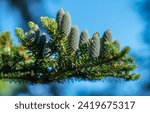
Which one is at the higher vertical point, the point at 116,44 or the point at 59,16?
the point at 59,16

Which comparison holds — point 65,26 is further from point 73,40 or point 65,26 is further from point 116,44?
point 116,44

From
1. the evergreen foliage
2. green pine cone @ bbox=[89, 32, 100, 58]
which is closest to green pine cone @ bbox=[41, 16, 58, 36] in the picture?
the evergreen foliage

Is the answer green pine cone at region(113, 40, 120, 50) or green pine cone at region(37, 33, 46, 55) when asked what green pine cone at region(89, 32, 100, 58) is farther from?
green pine cone at region(37, 33, 46, 55)

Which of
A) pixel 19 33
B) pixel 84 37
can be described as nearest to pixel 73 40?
pixel 84 37

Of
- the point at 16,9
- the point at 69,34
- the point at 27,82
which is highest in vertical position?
the point at 16,9

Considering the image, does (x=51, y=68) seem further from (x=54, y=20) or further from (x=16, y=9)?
(x=16, y=9)

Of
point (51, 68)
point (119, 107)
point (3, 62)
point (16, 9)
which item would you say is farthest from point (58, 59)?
point (16, 9)

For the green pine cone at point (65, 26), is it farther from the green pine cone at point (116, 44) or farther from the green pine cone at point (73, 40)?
the green pine cone at point (116, 44)

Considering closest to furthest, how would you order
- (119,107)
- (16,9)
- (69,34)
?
(69,34), (119,107), (16,9)
